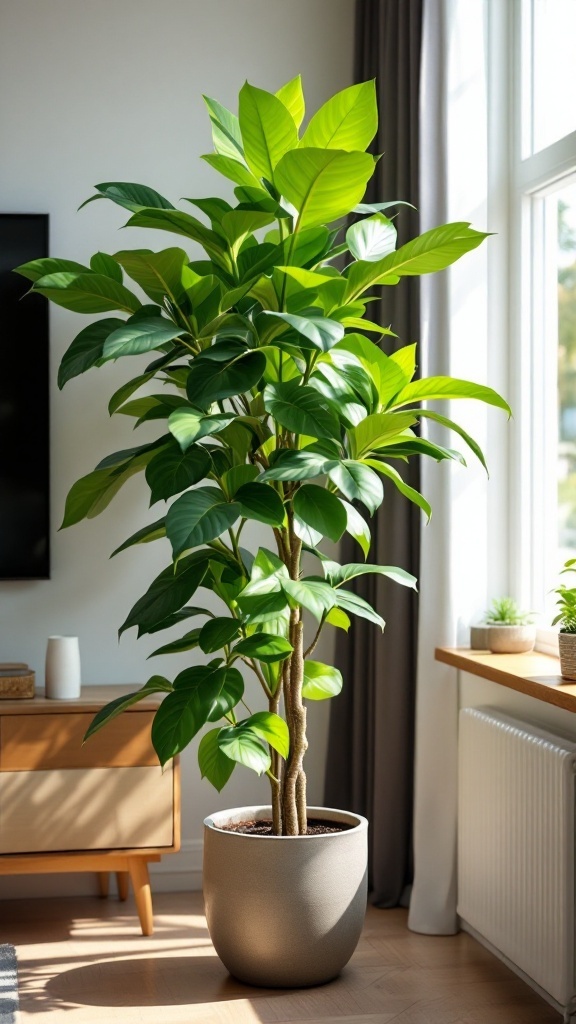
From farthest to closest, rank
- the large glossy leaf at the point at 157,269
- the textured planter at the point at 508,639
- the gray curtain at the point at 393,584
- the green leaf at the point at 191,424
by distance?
the gray curtain at the point at 393,584 < the textured planter at the point at 508,639 < the large glossy leaf at the point at 157,269 < the green leaf at the point at 191,424

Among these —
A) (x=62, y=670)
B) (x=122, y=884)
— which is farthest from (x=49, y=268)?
(x=122, y=884)

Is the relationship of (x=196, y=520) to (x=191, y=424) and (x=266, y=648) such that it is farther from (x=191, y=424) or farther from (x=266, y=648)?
(x=266, y=648)

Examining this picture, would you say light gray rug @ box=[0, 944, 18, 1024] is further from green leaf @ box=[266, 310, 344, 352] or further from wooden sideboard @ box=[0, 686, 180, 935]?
green leaf @ box=[266, 310, 344, 352]

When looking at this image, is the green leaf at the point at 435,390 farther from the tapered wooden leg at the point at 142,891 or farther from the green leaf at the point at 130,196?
the tapered wooden leg at the point at 142,891

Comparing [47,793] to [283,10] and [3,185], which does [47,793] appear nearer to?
[3,185]

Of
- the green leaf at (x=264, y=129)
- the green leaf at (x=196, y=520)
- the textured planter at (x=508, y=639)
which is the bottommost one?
the textured planter at (x=508, y=639)

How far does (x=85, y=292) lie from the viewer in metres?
2.52

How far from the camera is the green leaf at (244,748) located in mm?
2430

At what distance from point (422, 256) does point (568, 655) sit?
910 millimetres

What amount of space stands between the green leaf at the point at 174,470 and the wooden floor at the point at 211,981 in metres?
1.13

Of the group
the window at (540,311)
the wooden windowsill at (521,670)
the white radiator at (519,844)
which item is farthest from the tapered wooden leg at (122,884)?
the window at (540,311)

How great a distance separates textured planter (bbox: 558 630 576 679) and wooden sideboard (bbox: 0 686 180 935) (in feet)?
3.50

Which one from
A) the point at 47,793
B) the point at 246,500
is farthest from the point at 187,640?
the point at 47,793

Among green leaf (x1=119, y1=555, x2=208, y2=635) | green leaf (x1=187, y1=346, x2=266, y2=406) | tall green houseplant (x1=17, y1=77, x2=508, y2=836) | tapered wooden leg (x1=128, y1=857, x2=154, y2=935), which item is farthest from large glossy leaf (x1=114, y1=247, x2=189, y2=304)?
tapered wooden leg (x1=128, y1=857, x2=154, y2=935)
